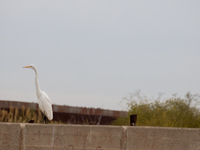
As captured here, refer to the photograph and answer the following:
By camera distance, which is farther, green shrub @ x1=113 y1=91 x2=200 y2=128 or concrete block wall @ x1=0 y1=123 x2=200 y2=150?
green shrub @ x1=113 y1=91 x2=200 y2=128

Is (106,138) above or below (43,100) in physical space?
below

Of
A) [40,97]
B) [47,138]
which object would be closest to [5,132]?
[47,138]

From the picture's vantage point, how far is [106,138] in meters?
5.38

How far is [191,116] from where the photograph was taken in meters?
14.2

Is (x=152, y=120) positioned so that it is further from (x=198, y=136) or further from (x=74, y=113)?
(x=198, y=136)

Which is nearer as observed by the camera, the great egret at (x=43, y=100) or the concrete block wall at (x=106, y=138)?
the concrete block wall at (x=106, y=138)

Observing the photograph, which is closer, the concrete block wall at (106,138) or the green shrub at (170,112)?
the concrete block wall at (106,138)

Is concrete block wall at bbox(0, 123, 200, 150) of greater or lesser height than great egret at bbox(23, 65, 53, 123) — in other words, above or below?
below

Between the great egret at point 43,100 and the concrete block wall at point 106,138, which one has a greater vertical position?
the great egret at point 43,100

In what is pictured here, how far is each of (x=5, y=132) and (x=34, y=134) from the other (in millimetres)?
534

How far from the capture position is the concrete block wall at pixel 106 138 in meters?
5.32

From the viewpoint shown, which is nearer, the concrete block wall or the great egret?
the concrete block wall

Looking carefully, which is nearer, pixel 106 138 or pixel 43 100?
pixel 106 138

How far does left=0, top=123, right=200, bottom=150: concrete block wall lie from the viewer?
532 cm
